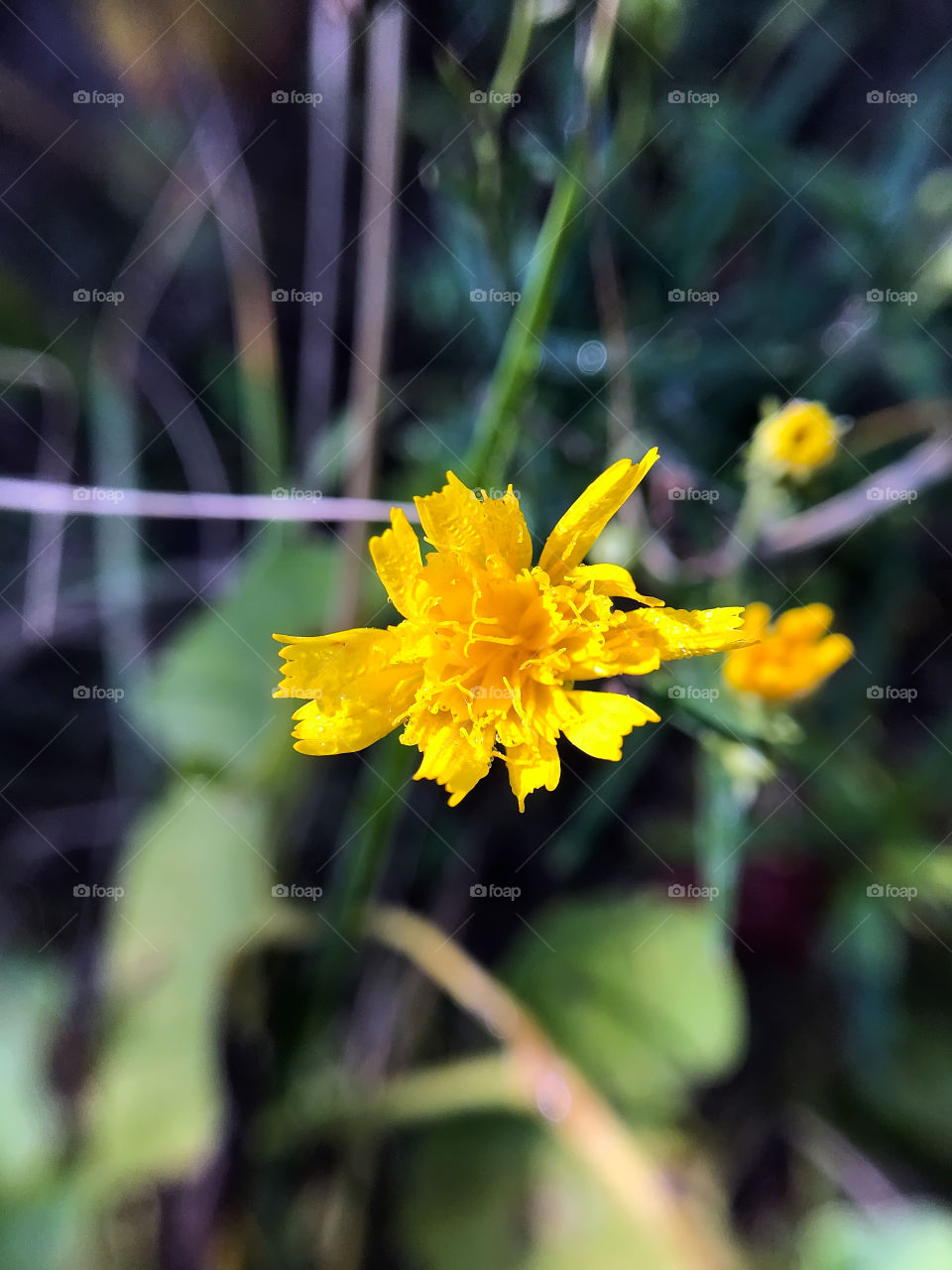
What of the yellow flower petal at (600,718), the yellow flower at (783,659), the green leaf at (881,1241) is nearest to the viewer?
the yellow flower petal at (600,718)

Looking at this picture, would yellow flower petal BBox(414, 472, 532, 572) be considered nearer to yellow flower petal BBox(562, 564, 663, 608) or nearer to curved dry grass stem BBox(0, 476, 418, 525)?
yellow flower petal BBox(562, 564, 663, 608)

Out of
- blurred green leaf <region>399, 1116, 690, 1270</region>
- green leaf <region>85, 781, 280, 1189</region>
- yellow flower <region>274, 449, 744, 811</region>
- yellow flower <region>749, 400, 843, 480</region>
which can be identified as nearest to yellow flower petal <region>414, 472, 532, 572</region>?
yellow flower <region>274, 449, 744, 811</region>

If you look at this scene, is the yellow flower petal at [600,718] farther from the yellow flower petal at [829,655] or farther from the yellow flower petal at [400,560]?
the yellow flower petal at [829,655]

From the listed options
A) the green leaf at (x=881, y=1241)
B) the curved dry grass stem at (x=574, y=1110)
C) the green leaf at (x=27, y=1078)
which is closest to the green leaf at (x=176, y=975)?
the green leaf at (x=27, y=1078)

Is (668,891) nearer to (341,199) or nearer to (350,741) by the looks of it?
(350,741)

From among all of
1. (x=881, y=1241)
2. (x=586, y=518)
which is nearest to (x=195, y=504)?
(x=586, y=518)

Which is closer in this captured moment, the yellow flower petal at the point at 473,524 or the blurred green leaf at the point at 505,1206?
the yellow flower petal at the point at 473,524
